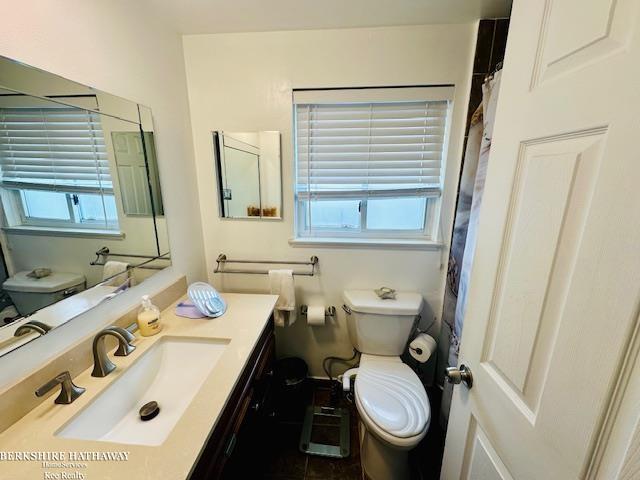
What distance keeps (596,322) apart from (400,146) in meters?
1.30

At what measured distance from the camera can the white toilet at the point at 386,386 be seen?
1113 mm

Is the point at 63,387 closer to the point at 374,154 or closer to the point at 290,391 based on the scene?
the point at 290,391

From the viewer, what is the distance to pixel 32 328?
2.44ft

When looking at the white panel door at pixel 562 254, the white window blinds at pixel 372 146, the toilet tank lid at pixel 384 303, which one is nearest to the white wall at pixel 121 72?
the white window blinds at pixel 372 146

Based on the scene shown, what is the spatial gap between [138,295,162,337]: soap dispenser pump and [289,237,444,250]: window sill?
820 mm

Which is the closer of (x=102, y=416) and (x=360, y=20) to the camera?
(x=102, y=416)

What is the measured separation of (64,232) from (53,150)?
0.88 ft

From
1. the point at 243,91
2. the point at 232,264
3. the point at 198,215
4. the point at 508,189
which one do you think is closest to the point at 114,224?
the point at 198,215

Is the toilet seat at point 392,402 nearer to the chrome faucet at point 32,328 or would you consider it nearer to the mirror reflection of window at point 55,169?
the chrome faucet at point 32,328

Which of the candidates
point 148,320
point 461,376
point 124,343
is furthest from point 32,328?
point 461,376

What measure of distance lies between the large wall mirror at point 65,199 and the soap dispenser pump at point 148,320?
13 centimetres

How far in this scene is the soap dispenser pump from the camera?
1.06 m

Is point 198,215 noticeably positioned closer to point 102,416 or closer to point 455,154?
point 102,416

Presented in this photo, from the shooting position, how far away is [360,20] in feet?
4.19
